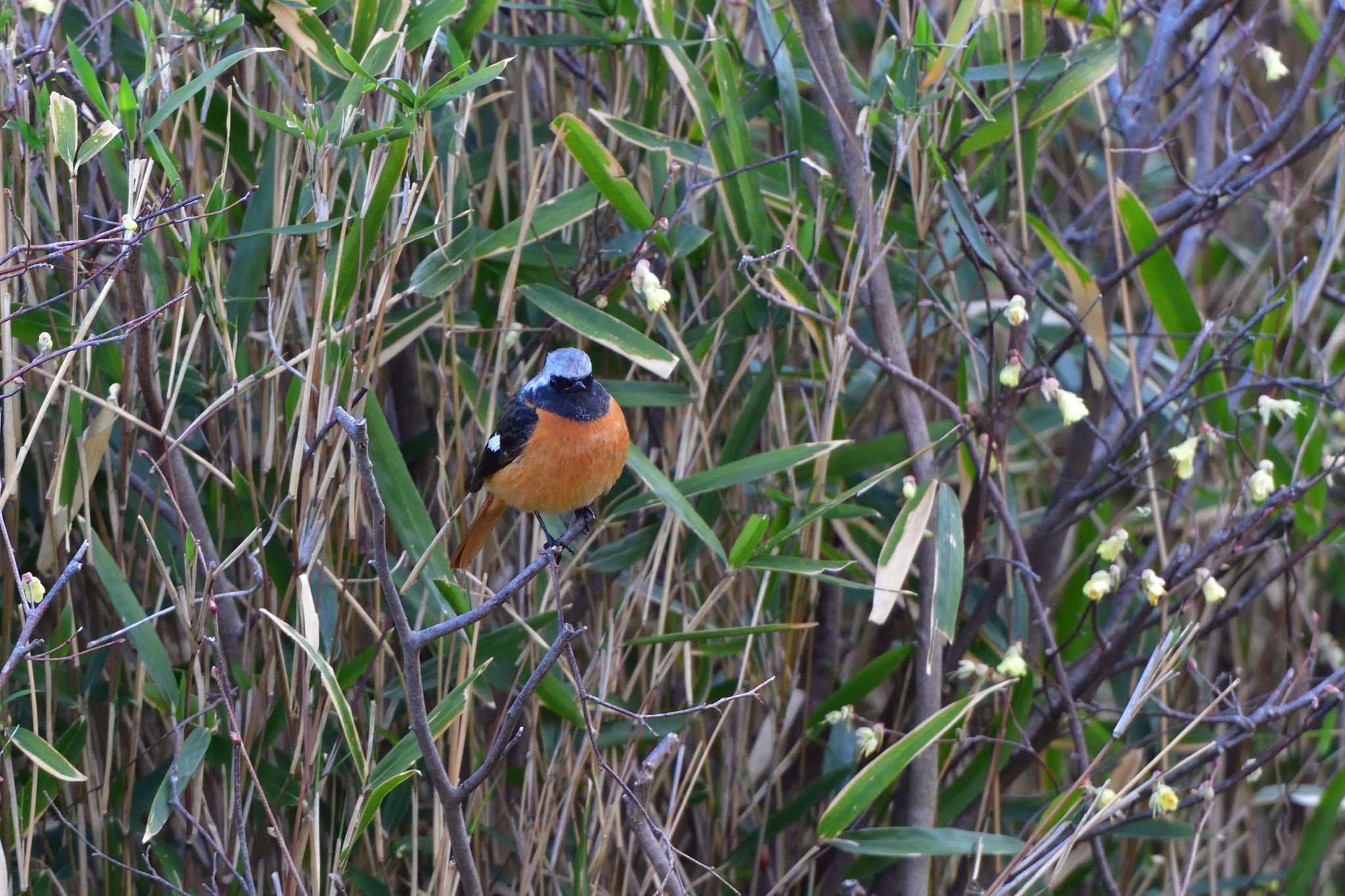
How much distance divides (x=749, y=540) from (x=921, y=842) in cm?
72

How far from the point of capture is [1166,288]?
2.51 m

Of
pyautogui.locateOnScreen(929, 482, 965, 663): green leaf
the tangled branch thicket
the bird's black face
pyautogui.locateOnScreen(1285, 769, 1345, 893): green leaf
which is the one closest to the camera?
the tangled branch thicket

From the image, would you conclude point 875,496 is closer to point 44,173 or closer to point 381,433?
point 381,433

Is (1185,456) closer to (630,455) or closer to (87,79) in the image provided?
(630,455)

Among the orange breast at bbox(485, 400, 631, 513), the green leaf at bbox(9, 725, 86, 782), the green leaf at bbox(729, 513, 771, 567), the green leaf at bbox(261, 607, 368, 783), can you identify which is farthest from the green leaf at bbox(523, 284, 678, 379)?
the green leaf at bbox(9, 725, 86, 782)

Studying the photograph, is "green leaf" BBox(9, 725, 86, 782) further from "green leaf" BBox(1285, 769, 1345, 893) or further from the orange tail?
"green leaf" BBox(1285, 769, 1345, 893)

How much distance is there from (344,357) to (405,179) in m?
0.30

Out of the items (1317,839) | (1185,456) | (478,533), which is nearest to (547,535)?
(478,533)

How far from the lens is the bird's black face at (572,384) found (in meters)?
2.25

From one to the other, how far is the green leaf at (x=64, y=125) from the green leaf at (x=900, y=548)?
136 centimetres

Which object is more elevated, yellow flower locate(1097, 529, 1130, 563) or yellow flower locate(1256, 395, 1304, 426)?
yellow flower locate(1256, 395, 1304, 426)

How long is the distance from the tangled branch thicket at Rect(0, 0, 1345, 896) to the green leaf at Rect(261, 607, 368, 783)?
16 millimetres

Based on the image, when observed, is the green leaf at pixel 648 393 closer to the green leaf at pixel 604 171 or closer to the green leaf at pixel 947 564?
the green leaf at pixel 604 171

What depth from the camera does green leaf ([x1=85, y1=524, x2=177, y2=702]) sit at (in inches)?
77.7
